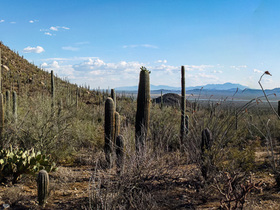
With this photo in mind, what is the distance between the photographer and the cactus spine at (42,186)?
5.26 meters

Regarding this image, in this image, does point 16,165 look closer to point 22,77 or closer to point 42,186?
point 42,186

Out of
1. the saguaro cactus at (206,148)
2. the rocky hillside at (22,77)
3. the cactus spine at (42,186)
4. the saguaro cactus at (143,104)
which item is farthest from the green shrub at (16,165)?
the rocky hillside at (22,77)

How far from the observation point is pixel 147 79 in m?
9.30

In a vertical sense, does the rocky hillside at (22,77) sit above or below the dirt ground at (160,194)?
above

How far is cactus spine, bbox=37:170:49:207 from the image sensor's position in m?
5.26

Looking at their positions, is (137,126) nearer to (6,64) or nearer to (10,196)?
(10,196)

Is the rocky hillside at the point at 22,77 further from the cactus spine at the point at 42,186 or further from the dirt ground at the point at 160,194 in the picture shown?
Result: the cactus spine at the point at 42,186

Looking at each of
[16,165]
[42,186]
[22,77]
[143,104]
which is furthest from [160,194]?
[22,77]

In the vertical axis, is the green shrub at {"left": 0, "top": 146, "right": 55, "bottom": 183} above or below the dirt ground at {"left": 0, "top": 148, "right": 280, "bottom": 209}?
above

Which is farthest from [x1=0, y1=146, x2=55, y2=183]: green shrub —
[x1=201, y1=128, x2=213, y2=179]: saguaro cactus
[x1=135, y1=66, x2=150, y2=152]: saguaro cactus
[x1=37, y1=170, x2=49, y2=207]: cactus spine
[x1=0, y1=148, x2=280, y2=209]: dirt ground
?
[x1=201, y1=128, x2=213, y2=179]: saguaro cactus

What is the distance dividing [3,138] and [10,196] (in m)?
3.32

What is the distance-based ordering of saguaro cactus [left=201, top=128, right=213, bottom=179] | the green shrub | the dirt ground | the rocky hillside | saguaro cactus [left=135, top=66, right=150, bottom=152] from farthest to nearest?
the rocky hillside → saguaro cactus [left=135, top=66, right=150, bottom=152] → the green shrub → saguaro cactus [left=201, top=128, right=213, bottom=179] → the dirt ground

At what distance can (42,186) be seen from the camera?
535cm

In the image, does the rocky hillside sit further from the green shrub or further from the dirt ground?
the dirt ground
